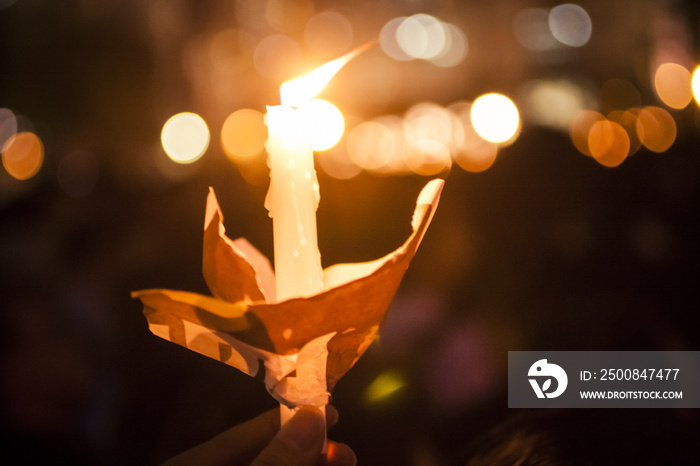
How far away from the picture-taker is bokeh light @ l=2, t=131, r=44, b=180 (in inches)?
42.6

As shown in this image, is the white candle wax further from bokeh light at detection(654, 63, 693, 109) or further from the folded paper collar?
bokeh light at detection(654, 63, 693, 109)

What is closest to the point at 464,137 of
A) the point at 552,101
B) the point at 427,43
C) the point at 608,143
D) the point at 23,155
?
the point at 427,43

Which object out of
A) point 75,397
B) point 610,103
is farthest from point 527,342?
point 610,103

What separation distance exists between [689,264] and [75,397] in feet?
4.53

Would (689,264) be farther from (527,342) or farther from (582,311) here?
(527,342)

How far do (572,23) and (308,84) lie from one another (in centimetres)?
205

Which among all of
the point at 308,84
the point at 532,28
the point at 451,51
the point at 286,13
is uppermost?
the point at 451,51

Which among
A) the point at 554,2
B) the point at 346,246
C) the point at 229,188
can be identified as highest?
the point at 554,2

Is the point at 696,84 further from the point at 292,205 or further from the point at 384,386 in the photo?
the point at 292,205

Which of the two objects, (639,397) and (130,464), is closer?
(639,397)

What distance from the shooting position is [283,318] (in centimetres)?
27

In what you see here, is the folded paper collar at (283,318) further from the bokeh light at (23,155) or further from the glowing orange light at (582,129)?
the glowing orange light at (582,129)

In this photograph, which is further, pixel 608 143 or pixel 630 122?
pixel 630 122

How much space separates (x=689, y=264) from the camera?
114 centimetres
